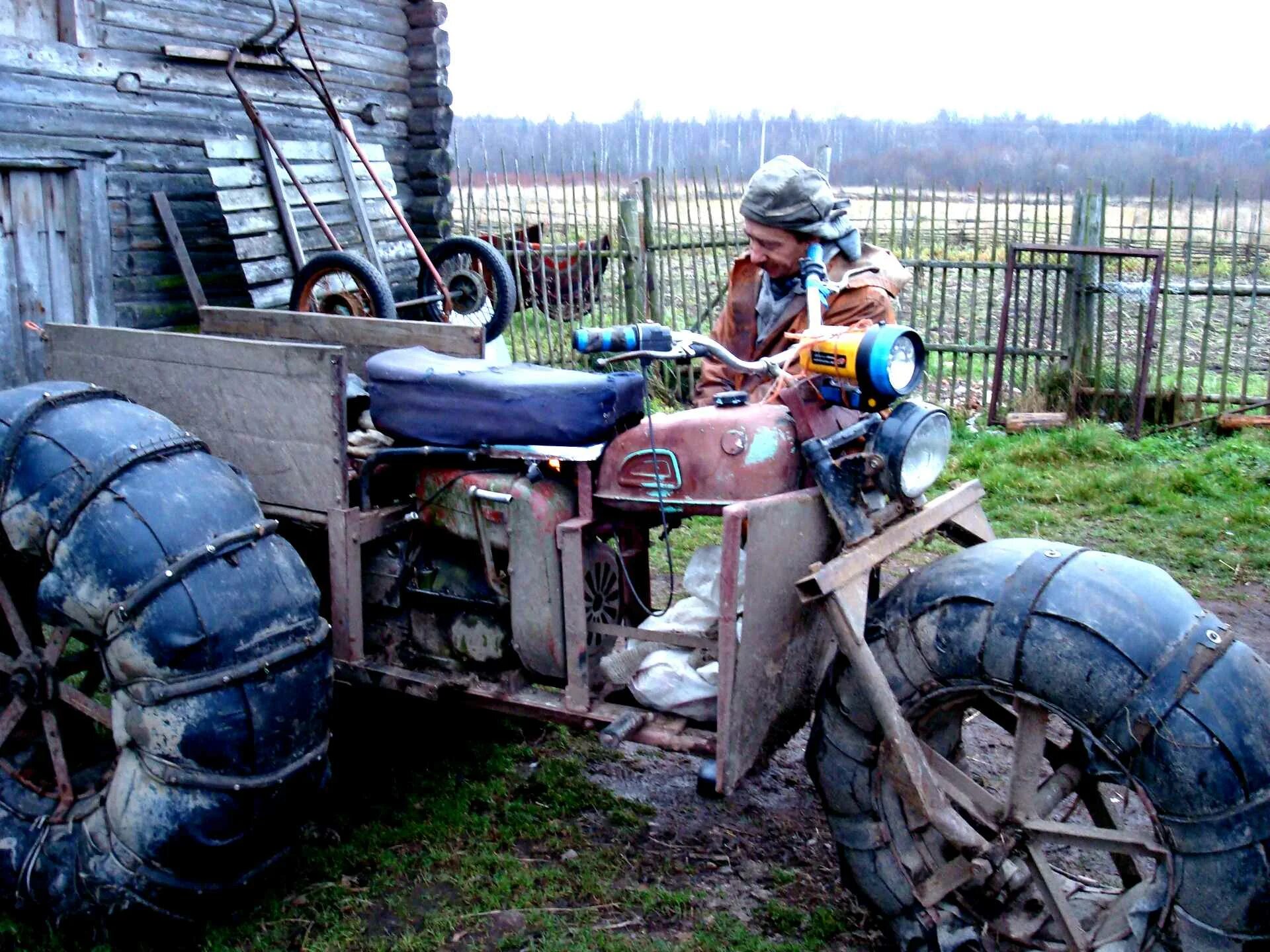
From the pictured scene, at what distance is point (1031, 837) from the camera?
2.64 metres

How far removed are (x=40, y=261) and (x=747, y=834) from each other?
16.2 ft

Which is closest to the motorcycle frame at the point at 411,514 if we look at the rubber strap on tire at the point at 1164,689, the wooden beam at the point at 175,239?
the rubber strap on tire at the point at 1164,689

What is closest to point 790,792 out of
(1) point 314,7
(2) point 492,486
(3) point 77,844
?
(2) point 492,486

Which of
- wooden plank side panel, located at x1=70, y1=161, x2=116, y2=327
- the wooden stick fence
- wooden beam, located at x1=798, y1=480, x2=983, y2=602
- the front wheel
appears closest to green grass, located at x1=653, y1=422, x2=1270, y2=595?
the wooden stick fence

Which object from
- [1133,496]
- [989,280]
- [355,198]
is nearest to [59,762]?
[355,198]

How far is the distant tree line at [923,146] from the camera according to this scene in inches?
650

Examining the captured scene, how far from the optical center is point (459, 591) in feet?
11.0

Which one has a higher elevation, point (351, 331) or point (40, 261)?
point (40, 261)

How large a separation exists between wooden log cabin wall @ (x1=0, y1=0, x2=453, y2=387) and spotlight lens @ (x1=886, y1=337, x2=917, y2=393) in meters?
4.68

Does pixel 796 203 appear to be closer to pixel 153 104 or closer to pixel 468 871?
pixel 468 871

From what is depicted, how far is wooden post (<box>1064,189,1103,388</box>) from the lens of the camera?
955cm

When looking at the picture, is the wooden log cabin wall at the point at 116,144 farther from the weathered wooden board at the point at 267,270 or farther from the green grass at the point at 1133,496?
the green grass at the point at 1133,496

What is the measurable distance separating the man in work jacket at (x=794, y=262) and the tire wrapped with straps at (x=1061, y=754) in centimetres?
98

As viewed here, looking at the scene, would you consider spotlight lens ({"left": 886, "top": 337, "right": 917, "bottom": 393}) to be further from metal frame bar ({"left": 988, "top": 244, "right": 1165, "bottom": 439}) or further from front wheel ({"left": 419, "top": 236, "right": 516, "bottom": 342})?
metal frame bar ({"left": 988, "top": 244, "right": 1165, "bottom": 439})
